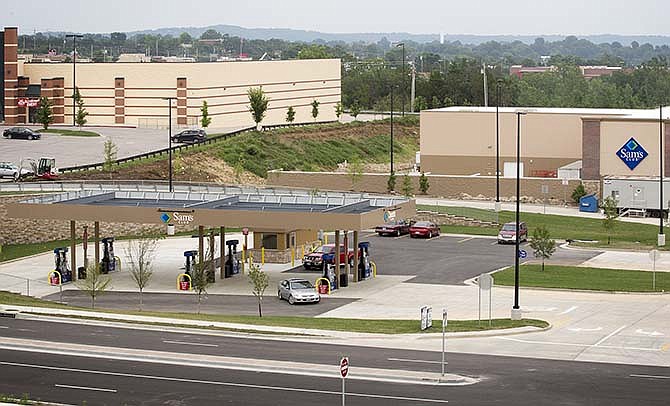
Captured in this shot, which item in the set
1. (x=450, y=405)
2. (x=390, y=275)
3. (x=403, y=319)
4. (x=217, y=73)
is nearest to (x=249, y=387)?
(x=450, y=405)

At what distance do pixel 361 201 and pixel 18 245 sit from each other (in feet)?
75.6

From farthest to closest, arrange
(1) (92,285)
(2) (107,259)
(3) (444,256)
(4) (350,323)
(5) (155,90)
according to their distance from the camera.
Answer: (5) (155,90), (3) (444,256), (2) (107,259), (1) (92,285), (4) (350,323)

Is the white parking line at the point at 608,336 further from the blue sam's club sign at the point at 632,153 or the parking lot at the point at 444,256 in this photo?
the blue sam's club sign at the point at 632,153

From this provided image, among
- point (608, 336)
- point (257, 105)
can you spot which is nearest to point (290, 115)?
point (257, 105)

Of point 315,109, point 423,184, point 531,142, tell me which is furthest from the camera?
point 315,109

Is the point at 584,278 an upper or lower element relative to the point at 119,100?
lower

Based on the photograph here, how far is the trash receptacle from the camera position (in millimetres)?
90000

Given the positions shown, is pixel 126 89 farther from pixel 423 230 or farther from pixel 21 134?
pixel 423 230

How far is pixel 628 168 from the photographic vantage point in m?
94.1

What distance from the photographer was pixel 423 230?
7675 centimetres

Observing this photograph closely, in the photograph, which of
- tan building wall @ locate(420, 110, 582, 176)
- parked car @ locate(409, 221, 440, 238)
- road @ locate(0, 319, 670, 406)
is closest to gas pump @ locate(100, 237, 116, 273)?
parked car @ locate(409, 221, 440, 238)

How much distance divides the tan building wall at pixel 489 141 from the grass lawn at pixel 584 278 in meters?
43.3

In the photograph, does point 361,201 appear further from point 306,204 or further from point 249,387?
point 249,387

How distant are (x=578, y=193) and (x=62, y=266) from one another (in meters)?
43.6
